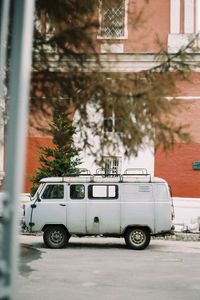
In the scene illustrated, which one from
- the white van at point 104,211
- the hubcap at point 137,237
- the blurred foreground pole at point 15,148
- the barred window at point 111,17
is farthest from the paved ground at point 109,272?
the blurred foreground pole at point 15,148

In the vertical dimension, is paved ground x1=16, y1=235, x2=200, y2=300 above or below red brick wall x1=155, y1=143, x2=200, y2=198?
below

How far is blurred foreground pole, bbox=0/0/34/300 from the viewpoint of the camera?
7.16 feet

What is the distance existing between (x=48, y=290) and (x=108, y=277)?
183cm

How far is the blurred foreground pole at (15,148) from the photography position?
2.18 metres

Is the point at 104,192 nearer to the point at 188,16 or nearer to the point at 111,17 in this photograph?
the point at 111,17

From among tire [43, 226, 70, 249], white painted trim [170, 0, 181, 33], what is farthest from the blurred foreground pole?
white painted trim [170, 0, 181, 33]

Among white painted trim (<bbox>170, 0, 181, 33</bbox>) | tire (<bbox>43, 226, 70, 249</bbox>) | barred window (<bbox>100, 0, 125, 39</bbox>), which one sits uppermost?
white painted trim (<bbox>170, 0, 181, 33</bbox>)

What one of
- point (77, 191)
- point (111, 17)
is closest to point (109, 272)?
point (77, 191)

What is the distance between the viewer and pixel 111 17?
26.5 ft

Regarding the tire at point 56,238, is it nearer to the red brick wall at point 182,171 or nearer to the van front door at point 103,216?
the van front door at point 103,216

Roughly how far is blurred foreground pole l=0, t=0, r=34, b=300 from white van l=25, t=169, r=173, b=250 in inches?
499

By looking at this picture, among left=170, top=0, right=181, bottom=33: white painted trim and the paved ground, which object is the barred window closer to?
the paved ground

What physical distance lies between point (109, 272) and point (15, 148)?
29.6 ft

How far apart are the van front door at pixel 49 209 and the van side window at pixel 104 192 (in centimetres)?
84
